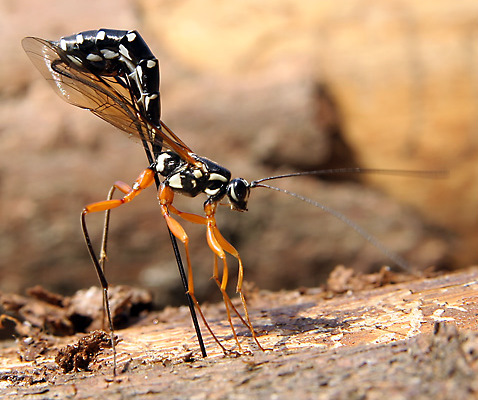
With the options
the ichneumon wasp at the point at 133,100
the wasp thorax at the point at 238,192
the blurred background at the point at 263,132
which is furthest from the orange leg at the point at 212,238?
the blurred background at the point at 263,132

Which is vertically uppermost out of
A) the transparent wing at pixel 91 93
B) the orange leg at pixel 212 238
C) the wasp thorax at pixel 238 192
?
the transparent wing at pixel 91 93

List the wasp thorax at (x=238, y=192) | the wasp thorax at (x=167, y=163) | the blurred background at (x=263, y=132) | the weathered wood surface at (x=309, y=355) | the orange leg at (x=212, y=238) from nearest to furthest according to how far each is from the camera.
Answer: 1. the weathered wood surface at (x=309, y=355)
2. the orange leg at (x=212, y=238)
3. the wasp thorax at (x=238, y=192)
4. the wasp thorax at (x=167, y=163)
5. the blurred background at (x=263, y=132)

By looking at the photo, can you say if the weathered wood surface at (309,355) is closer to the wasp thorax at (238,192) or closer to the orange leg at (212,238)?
the orange leg at (212,238)

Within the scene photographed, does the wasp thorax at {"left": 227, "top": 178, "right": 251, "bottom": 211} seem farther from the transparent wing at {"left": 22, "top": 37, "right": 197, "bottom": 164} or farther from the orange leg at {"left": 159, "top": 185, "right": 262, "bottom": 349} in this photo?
the transparent wing at {"left": 22, "top": 37, "right": 197, "bottom": 164}

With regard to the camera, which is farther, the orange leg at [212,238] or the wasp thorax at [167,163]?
the wasp thorax at [167,163]

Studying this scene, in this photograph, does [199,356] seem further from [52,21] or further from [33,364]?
[52,21]

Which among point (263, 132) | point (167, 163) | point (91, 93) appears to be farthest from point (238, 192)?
point (263, 132)
